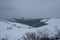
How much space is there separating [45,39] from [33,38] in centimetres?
112

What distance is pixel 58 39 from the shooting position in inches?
494

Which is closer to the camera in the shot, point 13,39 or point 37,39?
point 37,39

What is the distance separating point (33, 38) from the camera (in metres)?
11.0

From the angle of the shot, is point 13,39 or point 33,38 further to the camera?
point 13,39

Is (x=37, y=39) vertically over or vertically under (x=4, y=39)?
over

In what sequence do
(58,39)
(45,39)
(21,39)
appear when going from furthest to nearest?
(21,39) → (58,39) → (45,39)

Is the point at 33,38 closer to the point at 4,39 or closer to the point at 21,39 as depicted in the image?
the point at 21,39

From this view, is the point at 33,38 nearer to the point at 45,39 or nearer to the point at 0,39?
the point at 45,39

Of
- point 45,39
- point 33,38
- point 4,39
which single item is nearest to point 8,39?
point 4,39

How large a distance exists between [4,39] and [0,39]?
1.58 ft

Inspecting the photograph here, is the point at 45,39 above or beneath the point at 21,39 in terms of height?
above

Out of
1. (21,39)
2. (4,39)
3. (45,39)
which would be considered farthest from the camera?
(4,39)

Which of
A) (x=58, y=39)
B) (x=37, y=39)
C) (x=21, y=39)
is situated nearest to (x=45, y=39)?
(x=37, y=39)

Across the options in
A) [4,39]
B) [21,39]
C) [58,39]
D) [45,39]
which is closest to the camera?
[45,39]
